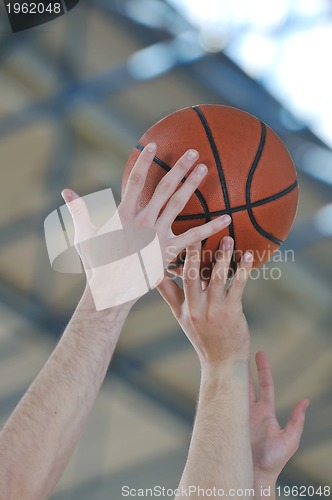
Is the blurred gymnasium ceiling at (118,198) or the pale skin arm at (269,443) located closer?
the pale skin arm at (269,443)

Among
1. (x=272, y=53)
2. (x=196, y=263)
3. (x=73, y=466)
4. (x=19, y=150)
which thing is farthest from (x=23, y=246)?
(x=196, y=263)

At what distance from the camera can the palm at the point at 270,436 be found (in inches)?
64.9

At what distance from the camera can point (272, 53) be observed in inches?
156

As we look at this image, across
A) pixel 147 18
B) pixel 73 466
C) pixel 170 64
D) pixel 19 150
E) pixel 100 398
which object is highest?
pixel 147 18

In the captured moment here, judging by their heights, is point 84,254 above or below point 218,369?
above

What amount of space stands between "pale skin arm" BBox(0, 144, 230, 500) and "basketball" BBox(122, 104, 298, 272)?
0.35 m

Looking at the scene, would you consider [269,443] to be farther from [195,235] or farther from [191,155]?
[191,155]

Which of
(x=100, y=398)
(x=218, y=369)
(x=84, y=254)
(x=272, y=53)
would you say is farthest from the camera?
(x=100, y=398)

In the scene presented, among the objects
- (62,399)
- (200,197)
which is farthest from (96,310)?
(200,197)

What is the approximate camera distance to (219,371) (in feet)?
4.95

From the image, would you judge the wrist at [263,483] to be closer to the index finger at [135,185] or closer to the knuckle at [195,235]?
the knuckle at [195,235]

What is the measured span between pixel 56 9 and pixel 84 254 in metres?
3.09

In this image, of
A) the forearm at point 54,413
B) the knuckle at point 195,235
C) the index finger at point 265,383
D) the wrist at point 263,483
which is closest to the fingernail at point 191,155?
the knuckle at point 195,235

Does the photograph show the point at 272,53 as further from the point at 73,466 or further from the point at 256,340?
the point at 73,466
